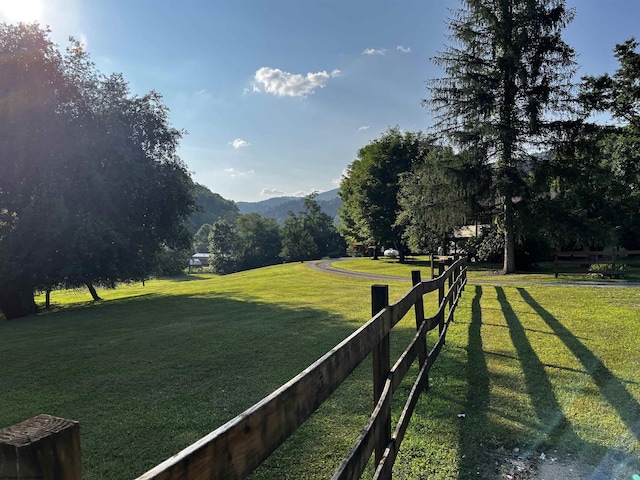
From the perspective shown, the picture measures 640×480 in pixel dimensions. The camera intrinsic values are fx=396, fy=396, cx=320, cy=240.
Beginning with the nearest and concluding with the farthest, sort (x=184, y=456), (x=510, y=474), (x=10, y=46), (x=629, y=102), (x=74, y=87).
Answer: (x=184, y=456) → (x=510, y=474) → (x=10, y=46) → (x=74, y=87) → (x=629, y=102)

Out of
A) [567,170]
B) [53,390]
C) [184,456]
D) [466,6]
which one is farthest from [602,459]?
[466,6]

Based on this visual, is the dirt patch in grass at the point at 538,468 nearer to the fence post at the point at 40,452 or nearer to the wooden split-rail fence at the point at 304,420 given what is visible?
the wooden split-rail fence at the point at 304,420

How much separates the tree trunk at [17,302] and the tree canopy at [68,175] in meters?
0.05

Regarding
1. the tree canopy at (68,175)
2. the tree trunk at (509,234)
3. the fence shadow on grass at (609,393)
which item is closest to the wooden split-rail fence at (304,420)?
the fence shadow on grass at (609,393)

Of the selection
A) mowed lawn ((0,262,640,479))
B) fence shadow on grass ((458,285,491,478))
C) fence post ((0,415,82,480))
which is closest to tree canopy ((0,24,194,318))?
mowed lawn ((0,262,640,479))

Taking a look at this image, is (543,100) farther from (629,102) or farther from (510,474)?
(510,474)

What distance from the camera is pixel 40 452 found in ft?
2.75

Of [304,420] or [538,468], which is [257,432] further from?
[538,468]

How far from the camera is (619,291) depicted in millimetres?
12484

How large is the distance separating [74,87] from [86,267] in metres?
7.85

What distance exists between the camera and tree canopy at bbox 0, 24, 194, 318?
1523 cm

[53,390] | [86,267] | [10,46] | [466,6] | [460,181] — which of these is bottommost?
[53,390]

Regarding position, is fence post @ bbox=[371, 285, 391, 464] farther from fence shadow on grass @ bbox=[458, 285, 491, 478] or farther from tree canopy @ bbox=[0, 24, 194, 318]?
tree canopy @ bbox=[0, 24, 194, 318]

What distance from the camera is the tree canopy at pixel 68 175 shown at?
50.0 feet
